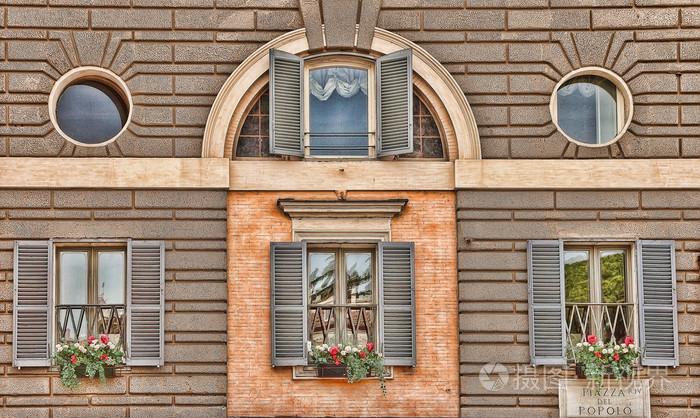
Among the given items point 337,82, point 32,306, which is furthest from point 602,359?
point 32,306

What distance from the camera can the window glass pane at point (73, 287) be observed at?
13797 mm

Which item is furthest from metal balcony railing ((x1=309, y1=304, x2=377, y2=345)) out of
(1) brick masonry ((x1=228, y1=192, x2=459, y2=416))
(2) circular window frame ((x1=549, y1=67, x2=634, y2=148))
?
(2) circular window frame ((x1=549, y1=67, x2=634, y2=148))

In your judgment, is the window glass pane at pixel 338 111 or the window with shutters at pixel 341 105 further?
the window glass pane at pixel 338 111

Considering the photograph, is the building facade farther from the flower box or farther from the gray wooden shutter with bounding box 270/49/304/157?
the flower box

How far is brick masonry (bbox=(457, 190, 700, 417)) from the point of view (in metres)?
13.7

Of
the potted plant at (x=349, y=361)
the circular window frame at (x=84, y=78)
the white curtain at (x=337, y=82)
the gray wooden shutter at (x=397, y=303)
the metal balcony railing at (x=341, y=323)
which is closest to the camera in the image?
the potted plant at (x=349, y=361)

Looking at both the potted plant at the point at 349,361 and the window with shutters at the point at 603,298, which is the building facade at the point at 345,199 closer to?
the window with shutters at the point at 603,298

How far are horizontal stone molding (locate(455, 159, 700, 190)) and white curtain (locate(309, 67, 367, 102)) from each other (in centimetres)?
219

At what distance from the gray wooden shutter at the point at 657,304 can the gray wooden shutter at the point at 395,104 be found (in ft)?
14.1

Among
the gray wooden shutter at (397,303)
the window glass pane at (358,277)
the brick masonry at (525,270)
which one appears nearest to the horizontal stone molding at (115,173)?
the window glass pane at (358,277)

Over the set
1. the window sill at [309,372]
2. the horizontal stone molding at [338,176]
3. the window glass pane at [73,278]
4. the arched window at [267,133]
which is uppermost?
the arched window at [267,133]

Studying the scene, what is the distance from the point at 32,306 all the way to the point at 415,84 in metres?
7.31

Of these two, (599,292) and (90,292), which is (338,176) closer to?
(90,292)

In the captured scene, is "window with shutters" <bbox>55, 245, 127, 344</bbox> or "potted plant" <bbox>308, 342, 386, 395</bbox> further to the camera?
"window with shutters" <bbox>55, 245, 127, 344</bbox>
